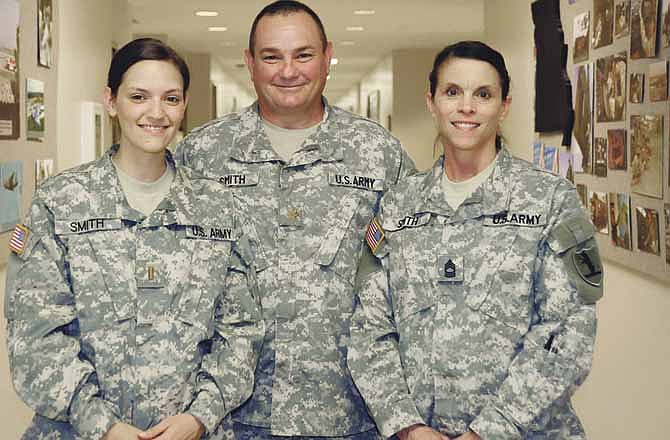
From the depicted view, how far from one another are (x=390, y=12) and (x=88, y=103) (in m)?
4.84

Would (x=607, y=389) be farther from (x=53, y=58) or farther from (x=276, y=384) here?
(x=53, y=58)

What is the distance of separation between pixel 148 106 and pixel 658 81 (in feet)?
6.29

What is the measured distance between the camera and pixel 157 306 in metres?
2.08

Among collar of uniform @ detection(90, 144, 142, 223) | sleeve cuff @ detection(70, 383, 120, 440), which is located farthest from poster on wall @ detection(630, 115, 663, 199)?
sleeve cuff @ detection(70, 383, 120, 440)

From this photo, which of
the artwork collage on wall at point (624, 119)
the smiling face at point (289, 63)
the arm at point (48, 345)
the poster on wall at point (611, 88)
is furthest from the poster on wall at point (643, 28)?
the arm at point (48, 345)

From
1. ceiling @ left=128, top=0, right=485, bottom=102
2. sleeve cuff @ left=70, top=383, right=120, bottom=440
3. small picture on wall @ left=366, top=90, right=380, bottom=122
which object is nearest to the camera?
sleeve cuff @ left=70, top=383, right=120, bottom=440

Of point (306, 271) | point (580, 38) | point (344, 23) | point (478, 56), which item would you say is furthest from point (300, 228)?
point (344, 23)

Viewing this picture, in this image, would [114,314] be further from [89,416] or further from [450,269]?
[450,269]

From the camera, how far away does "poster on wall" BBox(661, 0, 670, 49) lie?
3040mm

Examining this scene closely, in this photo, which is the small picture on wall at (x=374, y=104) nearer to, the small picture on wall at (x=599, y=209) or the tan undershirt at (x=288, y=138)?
the small picture on wall at (x=599, y=209)

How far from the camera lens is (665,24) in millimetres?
3074

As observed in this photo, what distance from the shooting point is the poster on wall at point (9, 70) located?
3363mm

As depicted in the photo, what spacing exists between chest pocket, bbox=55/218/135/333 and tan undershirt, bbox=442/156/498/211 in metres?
0.78

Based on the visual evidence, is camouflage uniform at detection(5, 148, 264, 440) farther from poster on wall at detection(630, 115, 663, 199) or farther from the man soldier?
poster on wall at detection(630, 115, 663, 199)
